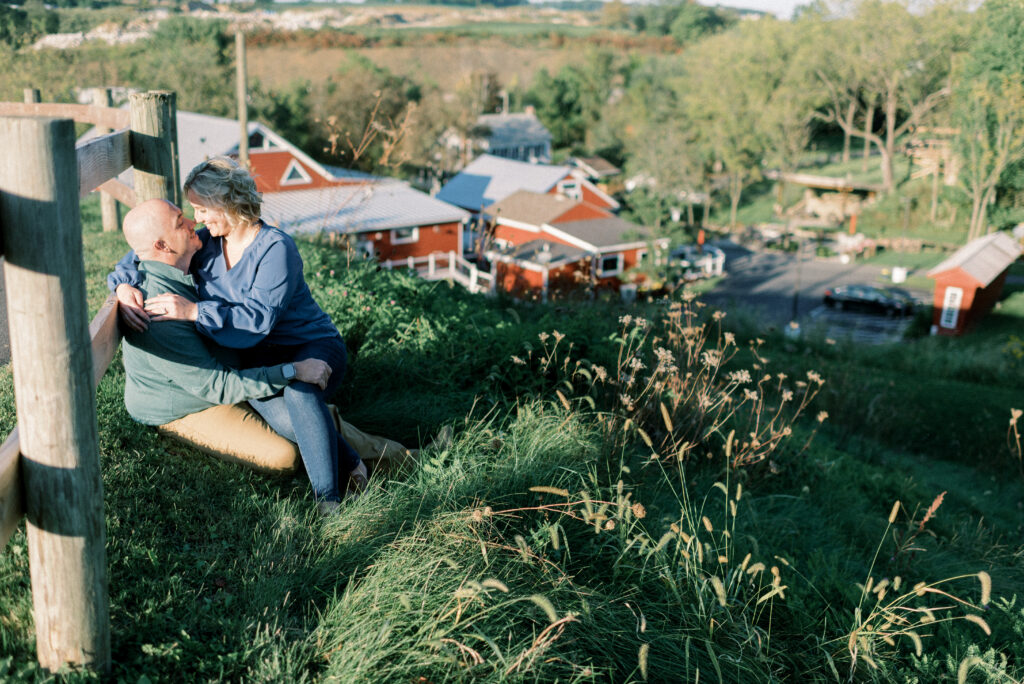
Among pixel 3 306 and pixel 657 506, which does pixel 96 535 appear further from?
pixel 657 506

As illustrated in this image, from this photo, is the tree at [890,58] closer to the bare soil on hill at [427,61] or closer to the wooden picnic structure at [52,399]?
the bare soil on hill at [427,61]

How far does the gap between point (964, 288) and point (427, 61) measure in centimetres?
7103

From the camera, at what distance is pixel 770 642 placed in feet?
10.4

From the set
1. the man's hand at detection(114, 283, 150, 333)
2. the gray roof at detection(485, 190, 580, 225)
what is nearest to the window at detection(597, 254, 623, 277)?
the gray roof at detection(485, 190, 580, 225)

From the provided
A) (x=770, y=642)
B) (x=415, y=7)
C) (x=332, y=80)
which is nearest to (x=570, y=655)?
(x=770, y=642)

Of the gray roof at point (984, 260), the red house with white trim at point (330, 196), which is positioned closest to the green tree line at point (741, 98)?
Result: the red house with white trim at point (330, 196)

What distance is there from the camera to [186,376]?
3.40 metres

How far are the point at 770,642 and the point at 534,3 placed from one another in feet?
537

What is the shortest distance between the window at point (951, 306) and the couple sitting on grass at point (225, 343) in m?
27.7

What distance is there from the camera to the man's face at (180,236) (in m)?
3.47

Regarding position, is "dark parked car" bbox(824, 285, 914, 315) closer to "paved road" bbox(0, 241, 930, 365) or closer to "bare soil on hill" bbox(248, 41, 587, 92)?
"paved road" bbox(0, 241, 930, 365)

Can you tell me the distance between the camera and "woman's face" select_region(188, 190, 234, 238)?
3.55m

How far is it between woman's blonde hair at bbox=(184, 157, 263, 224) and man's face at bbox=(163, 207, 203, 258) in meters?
0.14

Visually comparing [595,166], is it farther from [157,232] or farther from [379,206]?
[157,232]
